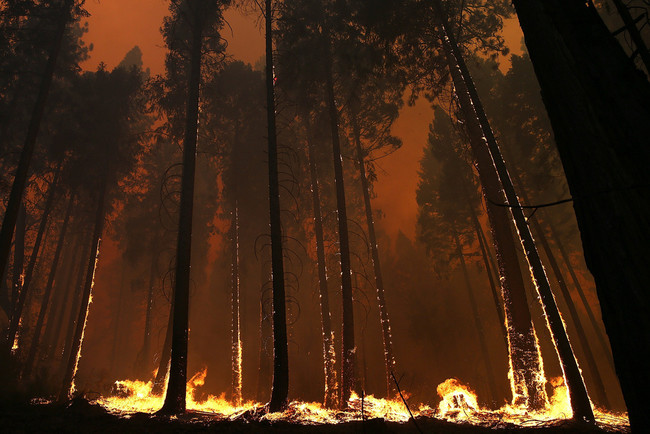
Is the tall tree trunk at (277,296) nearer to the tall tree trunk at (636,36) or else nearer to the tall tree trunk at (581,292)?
the tall tree trunk at (636,36)

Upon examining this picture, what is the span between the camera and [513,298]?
8.14 m

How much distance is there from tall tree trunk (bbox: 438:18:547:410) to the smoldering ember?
0.06 m

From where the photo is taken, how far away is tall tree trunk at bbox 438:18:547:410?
753cm

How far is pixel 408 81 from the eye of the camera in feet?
35.8

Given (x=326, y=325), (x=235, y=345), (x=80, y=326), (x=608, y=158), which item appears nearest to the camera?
(x=608, y=158)

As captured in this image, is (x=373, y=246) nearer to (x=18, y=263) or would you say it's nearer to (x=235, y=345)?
(x=235, y=345)

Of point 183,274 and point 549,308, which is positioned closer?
point 549,308

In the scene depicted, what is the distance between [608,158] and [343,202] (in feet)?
31.9

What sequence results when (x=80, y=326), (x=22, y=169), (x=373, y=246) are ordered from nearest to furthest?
1. (x=22, y=169)
2. (x=80, y=326)
3. (x=373, y=246)

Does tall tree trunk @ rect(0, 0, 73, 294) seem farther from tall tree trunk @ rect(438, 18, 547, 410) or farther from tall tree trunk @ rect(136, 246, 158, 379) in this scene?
tall tree trunk @ rect(438, 18, 547, 410)

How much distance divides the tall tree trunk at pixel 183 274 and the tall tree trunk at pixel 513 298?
755 centimetres

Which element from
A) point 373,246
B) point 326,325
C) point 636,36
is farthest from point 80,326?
point 636,36

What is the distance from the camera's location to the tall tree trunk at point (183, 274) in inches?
295

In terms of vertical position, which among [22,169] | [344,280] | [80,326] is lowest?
[80,326]
